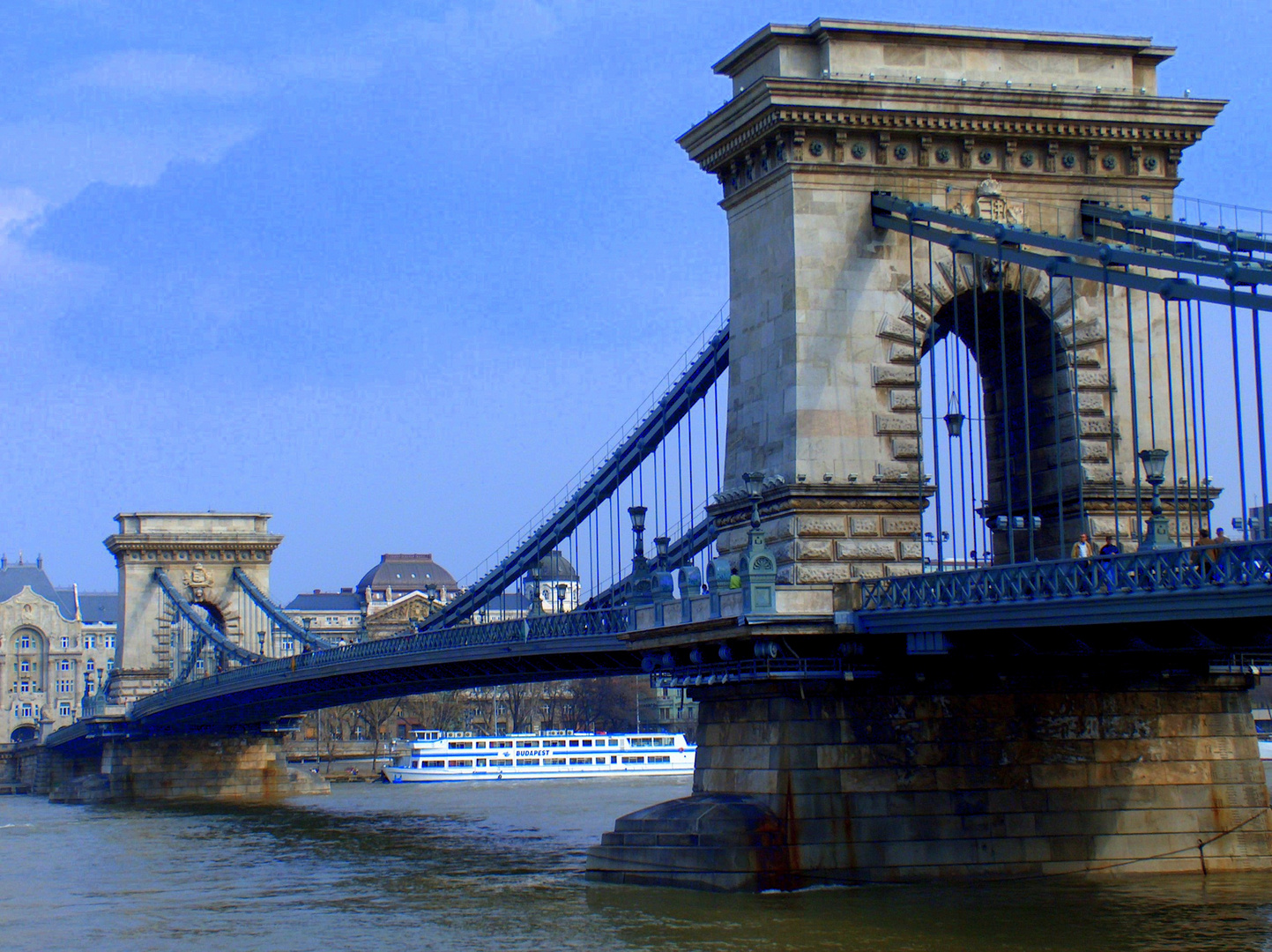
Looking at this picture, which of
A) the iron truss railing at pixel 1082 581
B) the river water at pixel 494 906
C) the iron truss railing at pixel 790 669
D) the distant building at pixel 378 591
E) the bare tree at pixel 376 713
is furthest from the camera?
the distant building at pixel 378 591

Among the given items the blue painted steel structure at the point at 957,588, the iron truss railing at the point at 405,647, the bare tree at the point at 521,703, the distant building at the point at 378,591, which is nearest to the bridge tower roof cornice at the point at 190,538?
the iron truss railing at the point at 405,647

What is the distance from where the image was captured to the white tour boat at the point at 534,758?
104 meters

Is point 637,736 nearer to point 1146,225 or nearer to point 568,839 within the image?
point 568,839

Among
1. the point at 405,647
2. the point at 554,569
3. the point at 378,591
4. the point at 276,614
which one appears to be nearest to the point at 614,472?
the point at 405,647

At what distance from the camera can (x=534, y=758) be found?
4163 inches

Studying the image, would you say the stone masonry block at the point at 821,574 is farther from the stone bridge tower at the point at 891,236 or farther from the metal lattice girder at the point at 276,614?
the metal lattice girder at the point at 276,614

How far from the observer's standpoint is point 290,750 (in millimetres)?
124125

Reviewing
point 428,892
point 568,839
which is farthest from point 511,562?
point 428,892

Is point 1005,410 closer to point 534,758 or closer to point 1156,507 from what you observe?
point 1156,507

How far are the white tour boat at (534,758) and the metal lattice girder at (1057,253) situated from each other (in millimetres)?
73363

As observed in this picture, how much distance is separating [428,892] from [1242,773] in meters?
16.0

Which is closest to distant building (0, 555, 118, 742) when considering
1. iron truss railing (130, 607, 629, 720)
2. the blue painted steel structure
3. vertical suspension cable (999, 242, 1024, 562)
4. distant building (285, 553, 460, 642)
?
distant building (285, 553, 460, 642)

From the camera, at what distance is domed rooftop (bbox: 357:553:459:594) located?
606 feet

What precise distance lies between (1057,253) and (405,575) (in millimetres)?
154802
